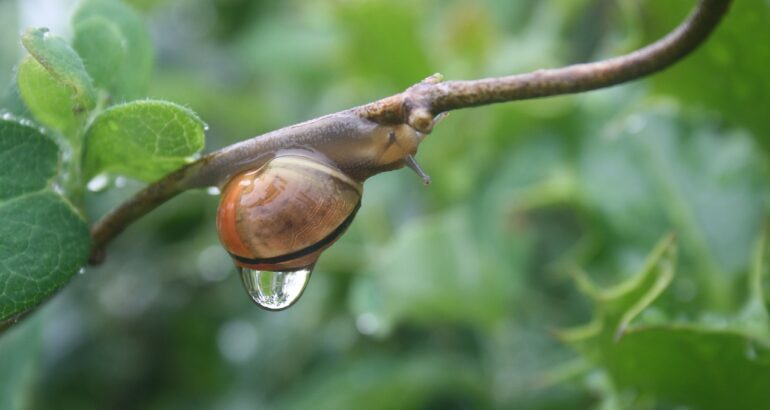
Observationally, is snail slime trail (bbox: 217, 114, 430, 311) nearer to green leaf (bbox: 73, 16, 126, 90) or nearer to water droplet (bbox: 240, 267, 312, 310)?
water droplet (bbox: 240, 267, 312, 310)

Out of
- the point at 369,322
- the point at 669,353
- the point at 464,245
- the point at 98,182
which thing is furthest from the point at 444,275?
the point at 98,182

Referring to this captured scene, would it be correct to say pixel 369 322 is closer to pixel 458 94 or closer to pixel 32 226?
pixel 32 226

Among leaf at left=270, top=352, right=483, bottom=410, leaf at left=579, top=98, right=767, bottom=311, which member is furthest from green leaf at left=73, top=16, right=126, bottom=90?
leaf at left=270, top=352, right=483, bottom=410

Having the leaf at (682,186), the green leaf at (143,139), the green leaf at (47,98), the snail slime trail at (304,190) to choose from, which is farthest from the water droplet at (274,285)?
the leaf at (682,186)

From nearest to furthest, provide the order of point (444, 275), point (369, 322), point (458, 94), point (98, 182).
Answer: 1. point (458, 94)
2. point (98, 182)
3. point (369, 322)
4. point (444, 275)

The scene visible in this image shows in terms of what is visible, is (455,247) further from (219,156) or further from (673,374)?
(219,156)

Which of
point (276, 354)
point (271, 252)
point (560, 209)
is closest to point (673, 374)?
point (271, 252)

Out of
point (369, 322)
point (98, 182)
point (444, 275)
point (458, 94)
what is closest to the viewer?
point (458, 94)
